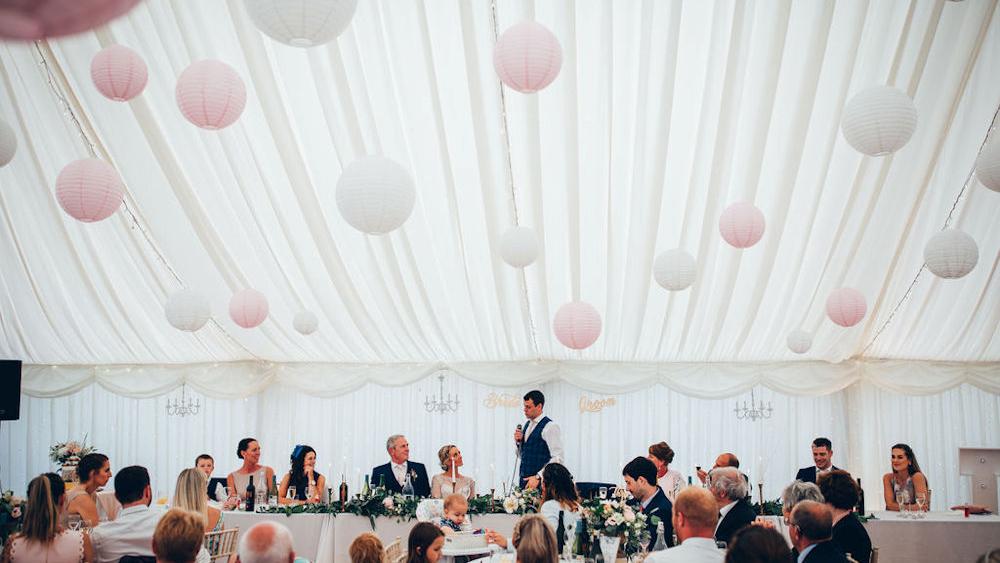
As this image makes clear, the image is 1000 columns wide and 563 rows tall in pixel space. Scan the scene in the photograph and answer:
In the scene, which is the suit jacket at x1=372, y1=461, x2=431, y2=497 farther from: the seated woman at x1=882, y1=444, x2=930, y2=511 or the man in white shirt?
the man in white shirt

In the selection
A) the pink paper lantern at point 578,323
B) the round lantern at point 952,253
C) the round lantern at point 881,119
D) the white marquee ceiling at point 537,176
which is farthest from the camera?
the pink paper lantern at point 578,323

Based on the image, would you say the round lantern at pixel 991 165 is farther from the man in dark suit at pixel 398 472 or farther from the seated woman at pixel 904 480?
the man in dark suit at pixel 398 472

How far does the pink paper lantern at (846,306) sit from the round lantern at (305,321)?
4.71 meters

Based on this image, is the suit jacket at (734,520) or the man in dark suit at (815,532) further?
the suit jacket at (734,520)

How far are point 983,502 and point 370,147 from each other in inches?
270

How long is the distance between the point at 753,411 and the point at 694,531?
737cm

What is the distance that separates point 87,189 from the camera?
535 centimetres

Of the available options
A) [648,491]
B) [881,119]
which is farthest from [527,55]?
[648,491]

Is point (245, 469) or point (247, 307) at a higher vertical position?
point (247, 307)

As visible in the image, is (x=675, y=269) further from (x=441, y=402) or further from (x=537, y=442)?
(x=441, y=402)

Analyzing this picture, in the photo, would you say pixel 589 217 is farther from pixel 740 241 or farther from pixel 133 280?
pixel 133 280

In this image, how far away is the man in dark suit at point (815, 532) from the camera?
361cm

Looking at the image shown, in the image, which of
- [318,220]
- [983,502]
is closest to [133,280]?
[318,220]

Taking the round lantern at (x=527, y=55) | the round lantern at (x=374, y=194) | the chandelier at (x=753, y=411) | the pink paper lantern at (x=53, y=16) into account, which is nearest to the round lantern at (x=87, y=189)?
the round lantern at (x=374, y=194)
